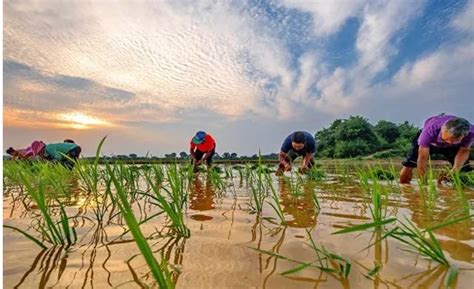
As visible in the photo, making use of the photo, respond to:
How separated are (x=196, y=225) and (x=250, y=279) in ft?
2.57

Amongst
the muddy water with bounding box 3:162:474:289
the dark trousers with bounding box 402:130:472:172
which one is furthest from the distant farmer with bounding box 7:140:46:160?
the dark trousers with bounding box 402:130:472:172

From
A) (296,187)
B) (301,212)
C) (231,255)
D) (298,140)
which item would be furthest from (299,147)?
(231,255)

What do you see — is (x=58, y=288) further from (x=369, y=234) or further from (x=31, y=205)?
(x=31, y=205)

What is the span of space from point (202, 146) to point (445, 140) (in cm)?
580

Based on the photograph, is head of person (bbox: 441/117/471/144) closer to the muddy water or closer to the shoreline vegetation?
the muddy water

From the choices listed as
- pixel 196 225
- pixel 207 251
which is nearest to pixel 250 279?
pixel 207 251

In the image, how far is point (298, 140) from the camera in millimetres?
6379

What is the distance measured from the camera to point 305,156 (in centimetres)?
687

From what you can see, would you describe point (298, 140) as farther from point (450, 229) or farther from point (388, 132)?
point (388, 132)

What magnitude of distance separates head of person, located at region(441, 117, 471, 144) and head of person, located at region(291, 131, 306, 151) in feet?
8.22

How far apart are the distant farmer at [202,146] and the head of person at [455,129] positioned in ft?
18.7

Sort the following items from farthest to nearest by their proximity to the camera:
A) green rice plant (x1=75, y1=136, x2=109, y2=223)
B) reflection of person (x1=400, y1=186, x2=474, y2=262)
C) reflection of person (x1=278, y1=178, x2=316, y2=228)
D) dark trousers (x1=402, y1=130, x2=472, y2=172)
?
dark trousers (x1=402, y1=130, x2=472, y2=172) → reflection of person (x1=278, y1=178, x2=316, y2=228) → green rice plant (x1=75, y1=136, x2=109, y2=223) → reflection of person (x1=400, y1=186, x2=474, y2=262)

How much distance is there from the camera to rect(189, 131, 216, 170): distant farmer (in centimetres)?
862

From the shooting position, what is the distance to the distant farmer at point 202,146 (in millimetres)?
8625
